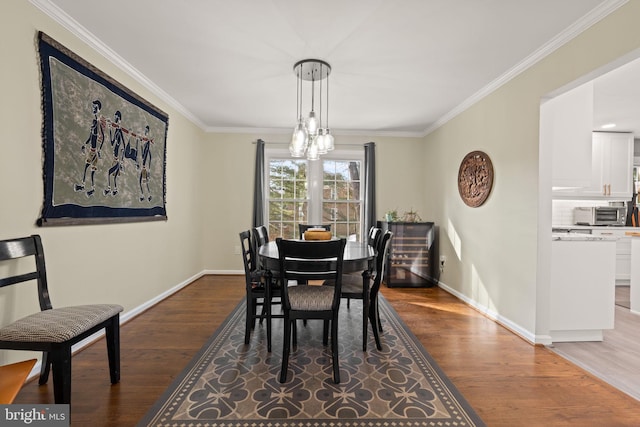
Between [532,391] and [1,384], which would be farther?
[532,391]

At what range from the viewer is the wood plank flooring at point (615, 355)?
217cm

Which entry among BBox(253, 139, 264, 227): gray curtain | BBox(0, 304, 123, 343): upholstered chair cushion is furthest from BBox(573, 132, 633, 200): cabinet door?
BBox(0, 304, 123, 343): upholstered chair cushion

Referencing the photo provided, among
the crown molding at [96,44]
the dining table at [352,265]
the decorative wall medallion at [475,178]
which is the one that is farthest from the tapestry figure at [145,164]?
the decorative wall medallion at [475,178]

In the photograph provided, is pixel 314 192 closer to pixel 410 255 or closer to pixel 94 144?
pixel 410 255

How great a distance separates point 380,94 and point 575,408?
330cm

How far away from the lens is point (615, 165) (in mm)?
4953

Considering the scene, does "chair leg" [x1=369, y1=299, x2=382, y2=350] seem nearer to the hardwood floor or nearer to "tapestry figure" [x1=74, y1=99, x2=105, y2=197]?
the hardwood floor

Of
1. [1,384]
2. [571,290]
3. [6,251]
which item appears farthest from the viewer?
[571,290]

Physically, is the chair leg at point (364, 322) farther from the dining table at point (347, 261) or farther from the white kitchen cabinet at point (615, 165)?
the white kitchen cabinet at point (615, 165)

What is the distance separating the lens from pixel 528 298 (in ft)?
9.29

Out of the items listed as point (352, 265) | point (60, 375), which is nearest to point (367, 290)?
point (352, 265)

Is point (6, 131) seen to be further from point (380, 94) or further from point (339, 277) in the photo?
point (380, 94)

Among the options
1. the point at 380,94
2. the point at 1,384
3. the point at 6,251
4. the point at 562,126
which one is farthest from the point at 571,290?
the point at 6,251

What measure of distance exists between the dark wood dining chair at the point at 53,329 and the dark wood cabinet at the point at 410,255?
143 inches
